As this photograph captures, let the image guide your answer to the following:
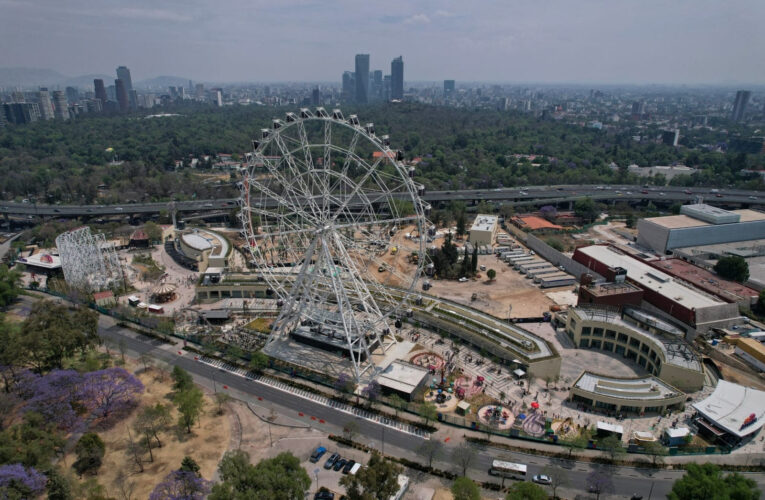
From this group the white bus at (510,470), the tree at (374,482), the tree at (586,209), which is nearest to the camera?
the tree at (374,482)

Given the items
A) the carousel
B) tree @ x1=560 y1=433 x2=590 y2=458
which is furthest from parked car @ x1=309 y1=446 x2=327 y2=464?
the carousel

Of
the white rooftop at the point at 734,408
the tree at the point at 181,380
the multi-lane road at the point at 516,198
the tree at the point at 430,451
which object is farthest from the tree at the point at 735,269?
the tree at the point at 181,380

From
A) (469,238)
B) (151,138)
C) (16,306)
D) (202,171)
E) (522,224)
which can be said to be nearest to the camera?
(16,306)

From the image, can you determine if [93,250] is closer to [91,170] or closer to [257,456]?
[257,456]

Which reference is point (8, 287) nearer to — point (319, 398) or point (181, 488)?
point (319, 398)

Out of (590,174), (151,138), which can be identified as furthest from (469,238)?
(151,138)

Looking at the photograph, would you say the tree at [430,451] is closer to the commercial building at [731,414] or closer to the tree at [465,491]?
the tree at [465,491]
